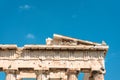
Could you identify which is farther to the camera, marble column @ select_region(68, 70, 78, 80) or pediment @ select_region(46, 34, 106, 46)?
pediment @ select_region(46, 34, 106, 46)

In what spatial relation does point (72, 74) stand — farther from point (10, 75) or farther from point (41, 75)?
point (10, 75)

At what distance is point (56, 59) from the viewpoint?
3381cm

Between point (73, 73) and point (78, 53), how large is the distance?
160 centimetres

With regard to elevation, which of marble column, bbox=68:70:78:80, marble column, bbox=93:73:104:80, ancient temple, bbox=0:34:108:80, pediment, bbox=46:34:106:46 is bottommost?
marble column, bbox=93:73:104:80

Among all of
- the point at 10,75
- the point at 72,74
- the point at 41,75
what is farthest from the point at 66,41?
the point at 10,75

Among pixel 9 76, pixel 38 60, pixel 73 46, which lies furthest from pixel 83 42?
pixel 9 76

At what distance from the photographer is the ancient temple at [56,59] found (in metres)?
33.5

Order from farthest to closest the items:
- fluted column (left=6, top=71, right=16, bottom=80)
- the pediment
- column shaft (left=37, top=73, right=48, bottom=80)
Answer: the pediment
column shaft (left=37, top=73, right=48, bottom=80)
fluted column (left=6, top=71, right=16, bottom=80)

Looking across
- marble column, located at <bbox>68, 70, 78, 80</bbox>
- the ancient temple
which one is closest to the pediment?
the ancient temple

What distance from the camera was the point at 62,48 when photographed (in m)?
33.8

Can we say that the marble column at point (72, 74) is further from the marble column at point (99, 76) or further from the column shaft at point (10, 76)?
the column shaft at point (10, 76)

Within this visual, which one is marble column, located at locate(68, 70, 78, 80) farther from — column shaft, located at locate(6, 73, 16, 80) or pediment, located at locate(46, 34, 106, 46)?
column shaft, located at locate(6, 73, 16, 80)

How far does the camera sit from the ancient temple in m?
33.5

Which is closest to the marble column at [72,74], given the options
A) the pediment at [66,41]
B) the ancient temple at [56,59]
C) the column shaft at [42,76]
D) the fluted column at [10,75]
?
the ancient temple at [56,59]
